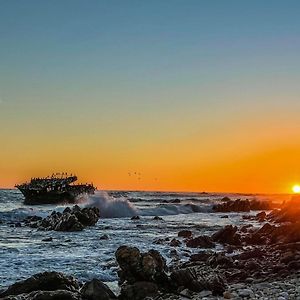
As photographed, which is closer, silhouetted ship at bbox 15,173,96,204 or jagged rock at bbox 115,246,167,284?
jagged rock at bbox 115,246,167,284

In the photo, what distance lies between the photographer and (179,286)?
13328 millimetres

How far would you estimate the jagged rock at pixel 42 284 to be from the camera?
1211 cm

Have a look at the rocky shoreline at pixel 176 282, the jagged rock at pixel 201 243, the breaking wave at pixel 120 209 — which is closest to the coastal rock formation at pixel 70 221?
the jagged rock at pixel 201 243

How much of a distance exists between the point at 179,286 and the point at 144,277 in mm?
1010

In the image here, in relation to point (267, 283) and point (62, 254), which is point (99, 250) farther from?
point (267, 283)

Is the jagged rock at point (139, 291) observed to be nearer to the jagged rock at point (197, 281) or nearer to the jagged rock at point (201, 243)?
the jagged rock at point (197, 281)

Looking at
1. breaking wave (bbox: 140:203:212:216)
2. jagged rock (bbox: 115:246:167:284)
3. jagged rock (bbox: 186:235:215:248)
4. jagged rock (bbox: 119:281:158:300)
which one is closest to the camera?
jagged rock (bbox: 119:281:158:300)

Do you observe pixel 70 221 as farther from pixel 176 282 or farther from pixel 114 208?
pixel 114 208

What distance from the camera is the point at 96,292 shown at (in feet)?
39.0

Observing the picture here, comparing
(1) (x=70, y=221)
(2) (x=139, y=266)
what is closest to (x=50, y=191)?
(1) (x=70, y=221)

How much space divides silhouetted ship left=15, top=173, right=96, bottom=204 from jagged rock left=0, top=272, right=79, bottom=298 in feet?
257

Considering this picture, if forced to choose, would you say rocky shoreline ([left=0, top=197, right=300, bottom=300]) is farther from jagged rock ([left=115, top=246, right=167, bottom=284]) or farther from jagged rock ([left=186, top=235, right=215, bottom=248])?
jagged rock ([left=186, top=235, right=215, bottom=248])

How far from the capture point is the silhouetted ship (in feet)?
296

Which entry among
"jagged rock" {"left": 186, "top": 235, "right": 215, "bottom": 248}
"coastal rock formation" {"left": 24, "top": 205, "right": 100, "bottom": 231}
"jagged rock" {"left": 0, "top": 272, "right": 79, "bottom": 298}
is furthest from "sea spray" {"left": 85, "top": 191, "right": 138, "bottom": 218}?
"jagged rock" {"left": 0, "top": 272, "right": 79, "bottom": 298}
